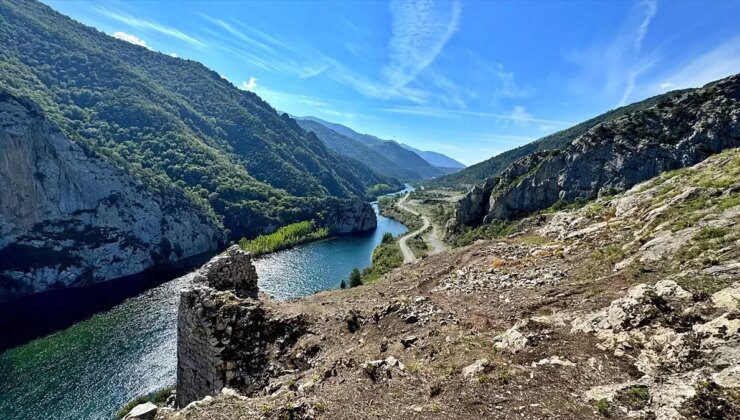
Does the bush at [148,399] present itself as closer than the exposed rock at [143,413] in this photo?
No

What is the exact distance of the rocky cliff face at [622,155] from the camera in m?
68.5

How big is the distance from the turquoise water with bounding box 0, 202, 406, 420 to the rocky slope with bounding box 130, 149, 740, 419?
36.9 metres

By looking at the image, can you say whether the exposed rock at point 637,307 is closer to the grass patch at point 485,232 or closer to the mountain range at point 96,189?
the grass patch at point 485,232

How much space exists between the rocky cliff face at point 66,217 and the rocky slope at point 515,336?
9904cm

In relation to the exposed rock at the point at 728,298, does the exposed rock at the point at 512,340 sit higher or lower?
lower

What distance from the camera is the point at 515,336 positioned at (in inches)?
564

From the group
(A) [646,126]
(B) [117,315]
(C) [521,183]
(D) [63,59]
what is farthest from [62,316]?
(D) [63,59]

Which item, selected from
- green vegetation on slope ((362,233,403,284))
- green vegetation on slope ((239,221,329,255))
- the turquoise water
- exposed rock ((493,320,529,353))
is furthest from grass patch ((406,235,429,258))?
exposed rock ((493,320,529,353))

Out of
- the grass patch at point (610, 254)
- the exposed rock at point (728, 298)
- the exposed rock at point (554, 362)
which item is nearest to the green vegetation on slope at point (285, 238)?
the grass patch at point (610, 254)

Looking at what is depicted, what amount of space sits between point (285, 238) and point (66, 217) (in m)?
62.4

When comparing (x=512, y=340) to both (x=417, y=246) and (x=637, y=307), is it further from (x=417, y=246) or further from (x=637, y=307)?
(x=417, y=246)

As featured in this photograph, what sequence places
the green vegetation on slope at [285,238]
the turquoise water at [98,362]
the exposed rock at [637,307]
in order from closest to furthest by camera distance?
the exposed rock at [637,307], the turquoise water at [98,362], the green vegetation on slope at [285,238]

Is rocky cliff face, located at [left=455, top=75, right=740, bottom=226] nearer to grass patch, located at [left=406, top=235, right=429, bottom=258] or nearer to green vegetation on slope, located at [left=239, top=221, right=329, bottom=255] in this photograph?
grass patch, located at [left=406, top=235, right=429, bottom=258]

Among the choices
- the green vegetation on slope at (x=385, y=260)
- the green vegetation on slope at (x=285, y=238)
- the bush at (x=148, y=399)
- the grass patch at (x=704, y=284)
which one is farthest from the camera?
the green vegetation on slope at (x=285, y=238)
